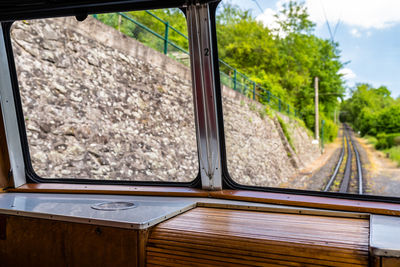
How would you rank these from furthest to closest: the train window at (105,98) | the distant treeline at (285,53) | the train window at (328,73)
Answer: the train window at (105,98), the distant treeline at (285,53), the train window at (328,73)

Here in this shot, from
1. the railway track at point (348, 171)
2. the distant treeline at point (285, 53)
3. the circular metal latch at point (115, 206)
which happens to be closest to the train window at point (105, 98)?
the distant treeline at point (285, 53)

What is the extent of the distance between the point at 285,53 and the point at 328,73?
596 millimetres

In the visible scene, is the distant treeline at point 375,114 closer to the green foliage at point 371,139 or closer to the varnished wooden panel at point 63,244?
the green foliage at point 371,139

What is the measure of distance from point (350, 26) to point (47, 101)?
3.30m

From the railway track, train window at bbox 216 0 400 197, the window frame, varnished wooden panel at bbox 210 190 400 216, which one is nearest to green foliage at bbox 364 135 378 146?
train window at bbox 216 0 400 197

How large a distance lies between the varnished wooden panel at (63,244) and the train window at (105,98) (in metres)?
1.88

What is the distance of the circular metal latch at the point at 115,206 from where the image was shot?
6.33 ft

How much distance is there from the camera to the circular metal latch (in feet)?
6.33

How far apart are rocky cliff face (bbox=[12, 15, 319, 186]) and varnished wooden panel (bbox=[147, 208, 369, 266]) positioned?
6.00ft

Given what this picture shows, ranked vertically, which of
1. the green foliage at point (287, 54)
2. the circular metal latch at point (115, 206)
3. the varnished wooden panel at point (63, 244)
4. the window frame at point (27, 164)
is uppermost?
the green foliage at point (287, 54)

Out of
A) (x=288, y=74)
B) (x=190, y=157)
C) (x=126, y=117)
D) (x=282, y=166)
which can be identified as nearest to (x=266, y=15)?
(x=288, y=74)

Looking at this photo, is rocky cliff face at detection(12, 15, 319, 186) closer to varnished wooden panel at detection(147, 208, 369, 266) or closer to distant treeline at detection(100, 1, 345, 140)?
distant treeline at detection(100, 1, 345, 140)

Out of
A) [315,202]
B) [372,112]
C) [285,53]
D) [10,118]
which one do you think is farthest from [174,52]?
[315,202]

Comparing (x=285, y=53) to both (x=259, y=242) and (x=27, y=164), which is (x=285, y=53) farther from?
(x=27, y=164)
